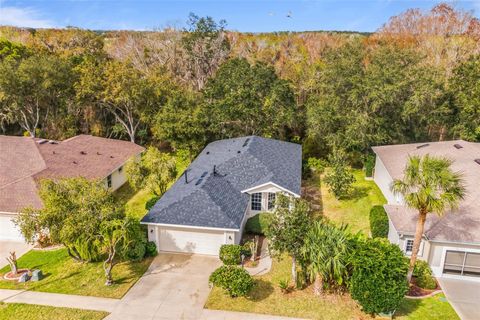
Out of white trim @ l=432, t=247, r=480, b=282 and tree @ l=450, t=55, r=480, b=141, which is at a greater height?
tree @ l=450, t=55, r=480, b=141

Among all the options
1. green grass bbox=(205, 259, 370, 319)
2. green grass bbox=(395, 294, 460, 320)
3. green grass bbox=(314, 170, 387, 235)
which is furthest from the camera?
green grass bbox=(314, 170, 387, 235)

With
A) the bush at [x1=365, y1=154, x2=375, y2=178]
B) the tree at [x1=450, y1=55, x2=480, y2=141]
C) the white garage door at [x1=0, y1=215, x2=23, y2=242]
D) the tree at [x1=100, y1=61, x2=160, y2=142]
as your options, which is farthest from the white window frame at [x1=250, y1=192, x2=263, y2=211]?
the tree at [x1=450, y1=55, x2=480, y2=141]

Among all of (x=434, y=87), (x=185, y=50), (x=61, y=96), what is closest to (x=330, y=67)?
(x=434, y=87)

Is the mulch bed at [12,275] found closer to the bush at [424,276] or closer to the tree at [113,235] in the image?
the tree at [113,235]

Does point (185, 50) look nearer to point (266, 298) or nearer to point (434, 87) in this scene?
point (434, 87)

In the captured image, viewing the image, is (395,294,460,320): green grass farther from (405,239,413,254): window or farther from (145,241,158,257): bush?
(145,241,158,257): bush

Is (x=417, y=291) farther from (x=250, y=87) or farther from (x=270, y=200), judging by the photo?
(x=250, y=87)

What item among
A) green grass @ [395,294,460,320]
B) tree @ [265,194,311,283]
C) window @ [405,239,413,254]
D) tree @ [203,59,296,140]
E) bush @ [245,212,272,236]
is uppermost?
tree @ [203,59,296,140]

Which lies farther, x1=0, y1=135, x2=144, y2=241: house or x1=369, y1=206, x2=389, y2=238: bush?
x1=0, y1=135, x2=144, y2=241: house
